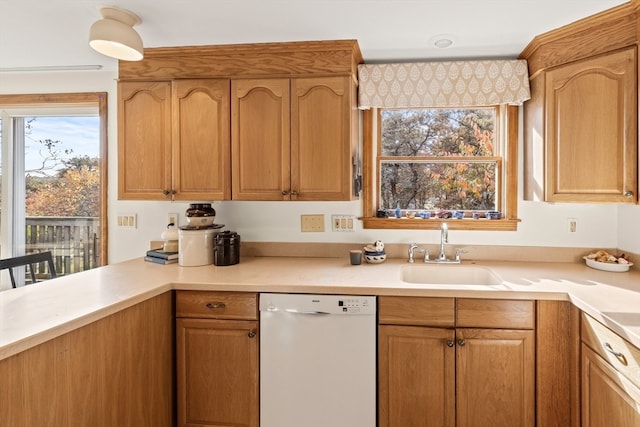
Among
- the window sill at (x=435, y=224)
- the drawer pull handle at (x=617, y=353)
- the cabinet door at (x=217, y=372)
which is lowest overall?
the cabinet door at (x=217, y=372)

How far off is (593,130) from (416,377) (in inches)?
60.7

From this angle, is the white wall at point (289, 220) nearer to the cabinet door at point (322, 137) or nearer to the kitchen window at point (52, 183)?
the kitchen window at point (52, 183)

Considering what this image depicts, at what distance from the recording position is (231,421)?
1880 mm

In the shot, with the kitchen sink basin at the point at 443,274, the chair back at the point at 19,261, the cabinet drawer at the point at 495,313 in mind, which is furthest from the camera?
the kitchen sink basin at the point at 443,274

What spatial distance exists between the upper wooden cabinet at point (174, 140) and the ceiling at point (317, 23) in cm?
30

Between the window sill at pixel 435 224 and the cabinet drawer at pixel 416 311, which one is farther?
the window sill at pixel 435 224

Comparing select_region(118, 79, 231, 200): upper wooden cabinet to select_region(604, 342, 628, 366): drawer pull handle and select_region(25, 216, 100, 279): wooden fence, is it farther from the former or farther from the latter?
select_region(604, 342, 628, 366): drawer pull handle

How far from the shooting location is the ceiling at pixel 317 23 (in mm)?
1743

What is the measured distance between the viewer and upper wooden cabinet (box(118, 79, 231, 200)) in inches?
88.4

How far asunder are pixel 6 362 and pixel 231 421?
110 cm

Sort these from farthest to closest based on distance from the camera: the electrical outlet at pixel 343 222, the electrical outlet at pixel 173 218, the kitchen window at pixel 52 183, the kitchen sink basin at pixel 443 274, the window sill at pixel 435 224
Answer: the kitchen window at pixel 52 183, the electrical outlet at pixel 173 218, the electrical outlet at pixel 343 222, the window sill at pixel 435 224, the kitchen sink basin at pixel 443 274

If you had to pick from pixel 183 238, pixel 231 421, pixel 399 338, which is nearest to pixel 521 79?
pixel 399 338

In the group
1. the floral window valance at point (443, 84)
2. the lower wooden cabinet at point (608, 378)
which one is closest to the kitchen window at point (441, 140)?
the floral window valance at point (443, 84)

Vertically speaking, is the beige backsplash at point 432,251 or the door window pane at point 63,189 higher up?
the door window pane at point 63,189
